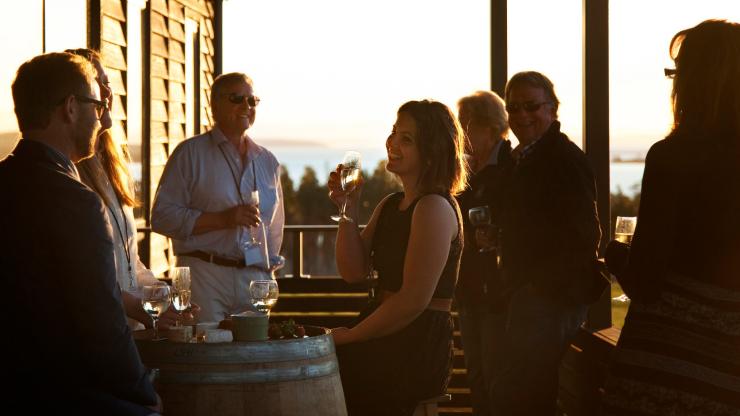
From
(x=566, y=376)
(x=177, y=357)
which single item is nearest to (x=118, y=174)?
(x=177, y=357)

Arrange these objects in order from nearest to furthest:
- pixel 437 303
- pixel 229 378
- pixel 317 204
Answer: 1. pixel 229 378
2. pixel 437 303
3. pixel 317 204

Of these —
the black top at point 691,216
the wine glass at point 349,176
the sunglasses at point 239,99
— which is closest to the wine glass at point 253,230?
the sunglasses at point 239,99

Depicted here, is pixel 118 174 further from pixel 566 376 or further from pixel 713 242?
pixel 566 376

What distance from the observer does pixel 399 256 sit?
321 centimetres

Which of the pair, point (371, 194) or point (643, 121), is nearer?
point (643, 121)

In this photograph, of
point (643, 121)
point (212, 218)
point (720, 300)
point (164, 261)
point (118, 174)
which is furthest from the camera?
point (643, 121)

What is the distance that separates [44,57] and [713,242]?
5.11 ft

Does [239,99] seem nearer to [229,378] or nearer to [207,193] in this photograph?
[207,193]

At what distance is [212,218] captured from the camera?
173 inches

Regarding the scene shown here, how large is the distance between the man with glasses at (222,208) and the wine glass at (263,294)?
1.20 meters

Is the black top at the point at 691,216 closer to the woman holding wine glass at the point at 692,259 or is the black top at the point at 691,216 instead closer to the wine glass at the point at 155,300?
the woman holding wine glass at the point at 692,259

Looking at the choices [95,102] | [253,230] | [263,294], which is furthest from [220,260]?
[95,102]

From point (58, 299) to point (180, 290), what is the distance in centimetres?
78

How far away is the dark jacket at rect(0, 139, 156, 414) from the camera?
86.4 inches
